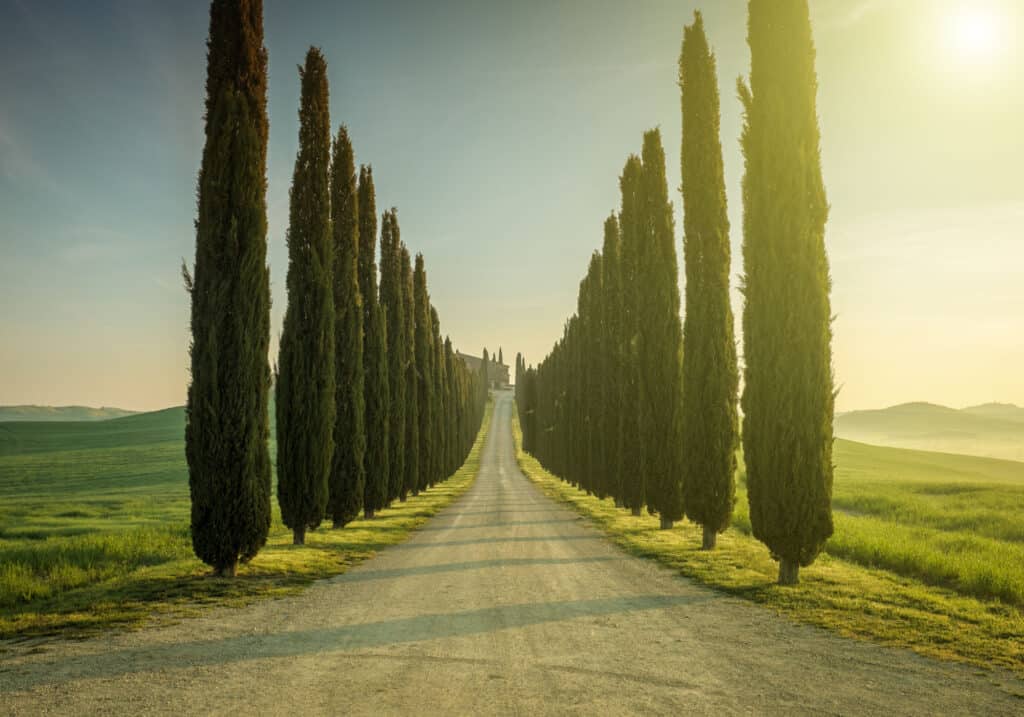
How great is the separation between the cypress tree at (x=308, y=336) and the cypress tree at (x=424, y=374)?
16974mm

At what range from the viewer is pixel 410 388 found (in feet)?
103

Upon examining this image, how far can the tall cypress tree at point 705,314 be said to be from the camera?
14539mm

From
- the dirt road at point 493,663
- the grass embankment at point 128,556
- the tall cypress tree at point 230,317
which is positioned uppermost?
the tall cypress tree at point 230,317

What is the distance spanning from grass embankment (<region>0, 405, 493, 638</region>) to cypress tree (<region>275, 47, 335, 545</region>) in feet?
4.79

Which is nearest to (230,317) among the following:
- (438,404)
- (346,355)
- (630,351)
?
(346,355)

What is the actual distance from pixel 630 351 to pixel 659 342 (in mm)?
4990

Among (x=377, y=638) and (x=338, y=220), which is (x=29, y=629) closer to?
(x=377, y=638)

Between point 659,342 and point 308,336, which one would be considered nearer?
point 308,336

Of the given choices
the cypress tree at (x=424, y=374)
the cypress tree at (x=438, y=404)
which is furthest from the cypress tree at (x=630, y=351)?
the cypress tree at (x=438, y=404)

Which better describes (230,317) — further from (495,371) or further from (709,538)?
(495,371)

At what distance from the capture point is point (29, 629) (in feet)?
23.4

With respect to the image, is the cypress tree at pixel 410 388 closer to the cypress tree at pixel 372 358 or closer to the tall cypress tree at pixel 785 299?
the cypress tree at pixel 372 358

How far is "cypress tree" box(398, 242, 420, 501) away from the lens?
29.5 m

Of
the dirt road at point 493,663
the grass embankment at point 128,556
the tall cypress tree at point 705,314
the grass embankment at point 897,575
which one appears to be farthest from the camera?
the tall cypress tree at point 705,314
